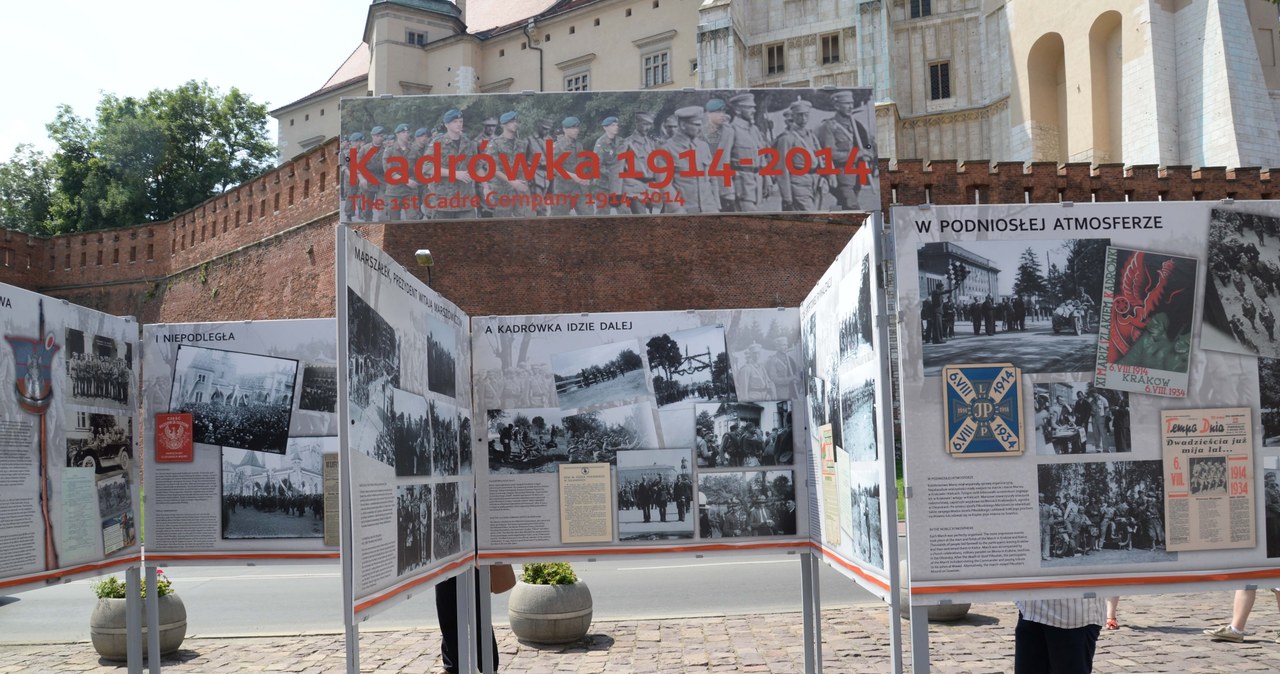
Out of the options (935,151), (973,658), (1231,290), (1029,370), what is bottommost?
(973,658)

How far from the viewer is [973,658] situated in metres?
7.56

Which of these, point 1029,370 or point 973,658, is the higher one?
point 1029,370

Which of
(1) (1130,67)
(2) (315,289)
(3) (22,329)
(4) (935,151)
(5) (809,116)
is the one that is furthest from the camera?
(4) (935,151)

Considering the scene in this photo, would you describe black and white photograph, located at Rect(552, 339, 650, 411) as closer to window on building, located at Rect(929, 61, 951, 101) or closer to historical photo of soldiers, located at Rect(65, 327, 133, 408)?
historical photo of soldiers, located at Rect(65, 327, 133, 408)

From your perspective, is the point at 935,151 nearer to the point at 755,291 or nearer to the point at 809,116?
the point at 755,291

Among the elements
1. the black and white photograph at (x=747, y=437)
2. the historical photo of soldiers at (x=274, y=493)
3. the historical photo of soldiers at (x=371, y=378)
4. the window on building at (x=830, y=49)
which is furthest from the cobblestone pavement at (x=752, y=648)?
the window on building at (x=830, y=49)

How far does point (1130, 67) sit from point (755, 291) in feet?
55.7

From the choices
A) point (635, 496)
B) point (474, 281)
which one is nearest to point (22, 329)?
point (635, 496)

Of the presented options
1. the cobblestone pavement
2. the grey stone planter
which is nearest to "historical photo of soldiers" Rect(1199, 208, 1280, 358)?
the cobblestone pavement

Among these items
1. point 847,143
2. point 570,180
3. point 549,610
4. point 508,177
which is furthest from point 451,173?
point 549,610

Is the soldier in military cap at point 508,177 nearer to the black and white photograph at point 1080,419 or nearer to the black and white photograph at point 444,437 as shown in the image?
the black and white photograph at point 444,437

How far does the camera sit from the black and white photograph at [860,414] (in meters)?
4.32

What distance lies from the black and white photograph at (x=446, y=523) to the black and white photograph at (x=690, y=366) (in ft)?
4.51

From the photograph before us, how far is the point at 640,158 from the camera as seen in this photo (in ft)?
15.1
